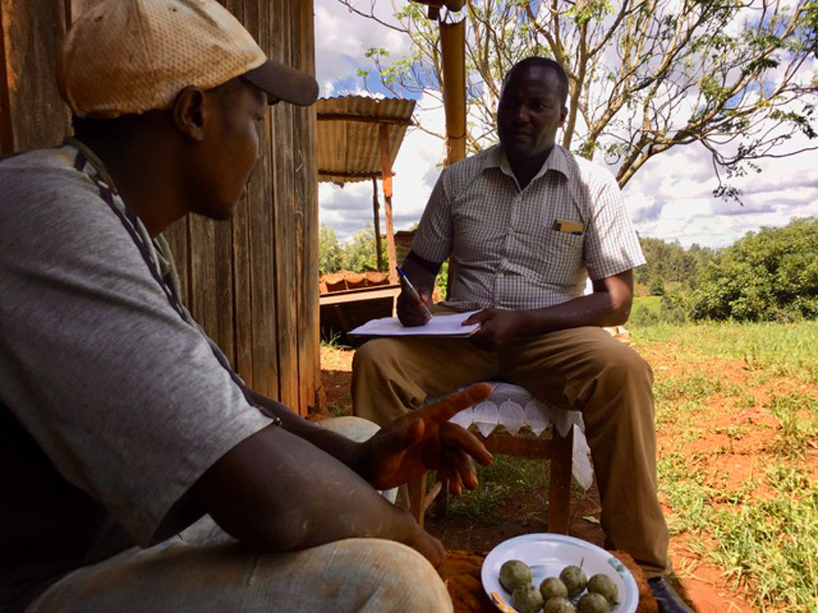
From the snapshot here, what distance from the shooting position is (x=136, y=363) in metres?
0.78

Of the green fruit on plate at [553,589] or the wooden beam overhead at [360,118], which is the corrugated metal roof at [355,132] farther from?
the green fruit on plate at [553,589]

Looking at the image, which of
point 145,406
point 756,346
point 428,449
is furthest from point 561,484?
Result: point 756,346

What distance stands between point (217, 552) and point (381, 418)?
5.02 feet

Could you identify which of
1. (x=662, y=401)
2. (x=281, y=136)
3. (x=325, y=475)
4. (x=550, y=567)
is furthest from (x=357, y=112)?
(x=325, y=475)

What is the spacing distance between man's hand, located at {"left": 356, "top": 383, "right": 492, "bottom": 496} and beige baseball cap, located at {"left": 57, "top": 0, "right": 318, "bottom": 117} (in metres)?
0.71

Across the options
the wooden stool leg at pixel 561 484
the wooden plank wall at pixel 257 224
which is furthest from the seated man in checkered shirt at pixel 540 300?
the wooden plank wall at pixel 257 224

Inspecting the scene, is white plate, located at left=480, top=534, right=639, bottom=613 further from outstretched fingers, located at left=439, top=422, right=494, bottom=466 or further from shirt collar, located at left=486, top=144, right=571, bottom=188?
shirt collar, located at left=486, top=144, right=571, bottom=188

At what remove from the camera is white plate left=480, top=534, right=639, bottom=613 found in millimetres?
A: 1706

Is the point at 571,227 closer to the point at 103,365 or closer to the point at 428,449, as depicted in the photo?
the point at 428,449

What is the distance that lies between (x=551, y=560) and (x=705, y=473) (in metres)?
2.12

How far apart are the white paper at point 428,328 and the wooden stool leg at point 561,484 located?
58 cm

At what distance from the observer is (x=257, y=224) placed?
9.68 feet

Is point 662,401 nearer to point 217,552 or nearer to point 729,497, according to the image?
point 729,497

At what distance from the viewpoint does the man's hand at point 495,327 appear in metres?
2.38
